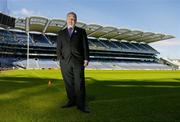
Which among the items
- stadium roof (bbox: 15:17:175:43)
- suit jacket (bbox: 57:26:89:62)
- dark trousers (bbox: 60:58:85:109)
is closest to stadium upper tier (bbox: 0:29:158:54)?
stadium roof (bbox: 15:17:175:43)

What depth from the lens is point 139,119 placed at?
6246 mm

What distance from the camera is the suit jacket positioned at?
24.8 feet

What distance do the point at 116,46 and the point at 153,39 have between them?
14.0m

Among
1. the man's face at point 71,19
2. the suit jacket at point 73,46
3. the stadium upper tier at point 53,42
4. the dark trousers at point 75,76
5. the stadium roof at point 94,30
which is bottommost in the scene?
the dark trousers at point 75,76

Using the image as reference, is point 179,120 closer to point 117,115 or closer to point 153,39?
point 117,115

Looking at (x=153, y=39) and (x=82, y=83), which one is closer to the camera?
(x=82, y=83)

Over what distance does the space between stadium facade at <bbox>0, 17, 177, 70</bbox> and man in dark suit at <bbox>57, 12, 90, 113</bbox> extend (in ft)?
289

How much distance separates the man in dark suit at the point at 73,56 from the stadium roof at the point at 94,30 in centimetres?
8707

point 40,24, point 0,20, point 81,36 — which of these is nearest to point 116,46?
point 40,24

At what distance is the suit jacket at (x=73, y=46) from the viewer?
7570 millimetres

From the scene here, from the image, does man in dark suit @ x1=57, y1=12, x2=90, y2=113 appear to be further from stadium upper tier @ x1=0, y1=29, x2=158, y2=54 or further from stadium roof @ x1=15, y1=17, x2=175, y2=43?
stadium upper tier @ x1=0, y1=29, x2=158, y2=54

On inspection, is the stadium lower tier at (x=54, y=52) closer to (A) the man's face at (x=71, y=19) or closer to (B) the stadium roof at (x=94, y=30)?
(B) the stadium roof at (x=94, y=30)

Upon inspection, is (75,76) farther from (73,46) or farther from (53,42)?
(53,42)

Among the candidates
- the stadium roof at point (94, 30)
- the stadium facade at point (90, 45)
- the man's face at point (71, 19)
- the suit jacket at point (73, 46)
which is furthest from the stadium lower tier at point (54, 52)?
the man's face at point (71, 19)
